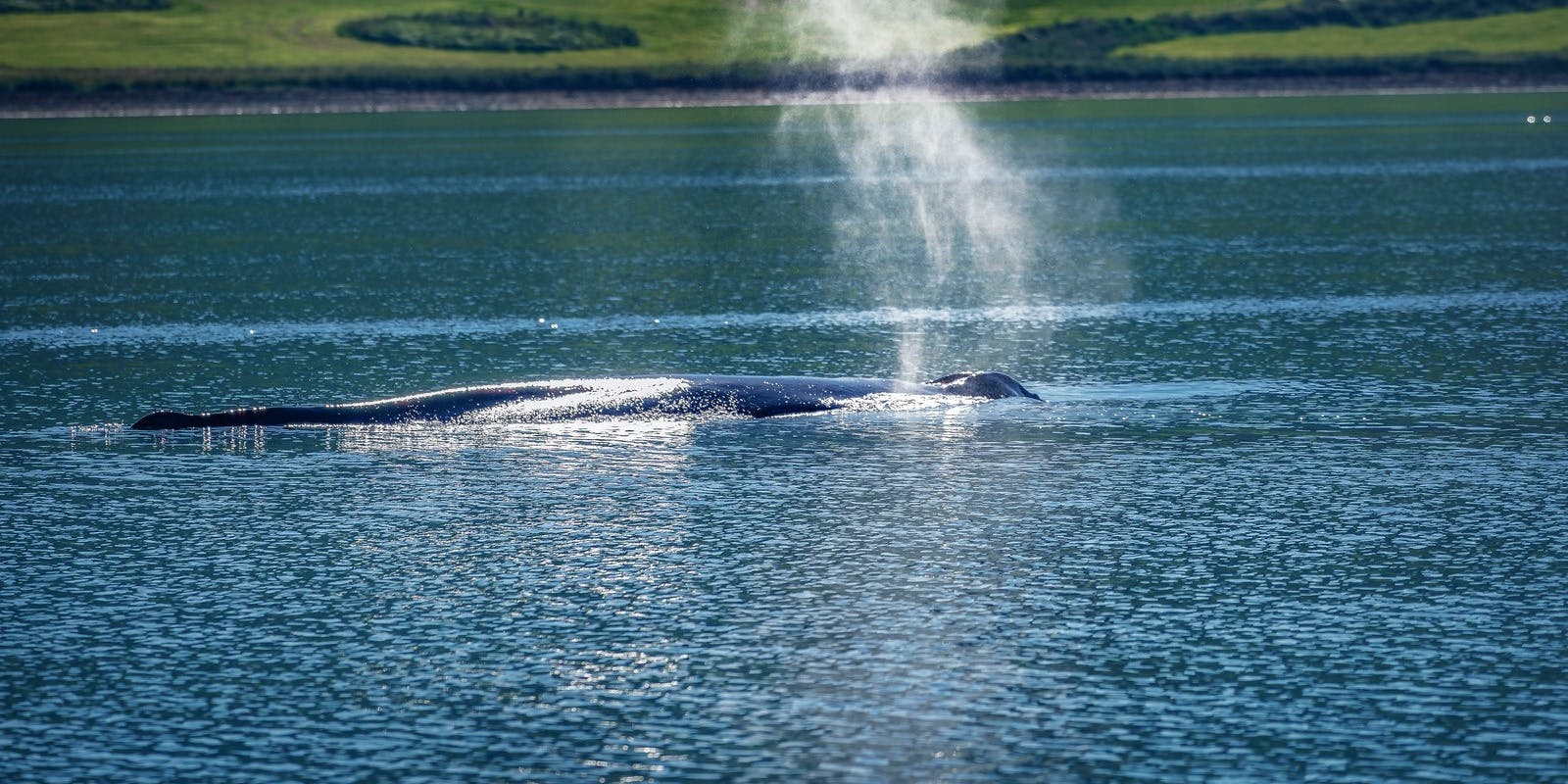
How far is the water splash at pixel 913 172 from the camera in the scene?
35969mm

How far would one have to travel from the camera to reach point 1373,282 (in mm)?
34750

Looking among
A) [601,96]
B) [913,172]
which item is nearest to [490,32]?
[601,96]

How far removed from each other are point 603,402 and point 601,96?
14061 centimetres

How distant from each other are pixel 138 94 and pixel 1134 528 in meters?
140

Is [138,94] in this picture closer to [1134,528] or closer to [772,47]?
[772,47]

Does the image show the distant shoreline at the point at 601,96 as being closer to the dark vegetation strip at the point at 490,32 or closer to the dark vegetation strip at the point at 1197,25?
the dark vegetation strip at the point at 1197,25

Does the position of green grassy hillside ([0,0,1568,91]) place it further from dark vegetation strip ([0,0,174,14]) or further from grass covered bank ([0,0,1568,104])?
dark vegetation strip ([0,0,174,14])

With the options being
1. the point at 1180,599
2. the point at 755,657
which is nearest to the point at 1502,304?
the point at 1180,599

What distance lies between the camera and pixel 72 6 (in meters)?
190

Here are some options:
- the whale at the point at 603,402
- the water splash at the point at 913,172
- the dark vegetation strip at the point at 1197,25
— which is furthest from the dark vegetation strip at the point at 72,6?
the whale at the point at 603,402

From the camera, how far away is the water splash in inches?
1416

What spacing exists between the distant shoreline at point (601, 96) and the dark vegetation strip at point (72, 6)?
139ft

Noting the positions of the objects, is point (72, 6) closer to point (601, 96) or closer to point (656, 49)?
point (656, 49)

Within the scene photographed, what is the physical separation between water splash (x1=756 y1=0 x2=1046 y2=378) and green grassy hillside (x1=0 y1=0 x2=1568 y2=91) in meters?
4.62
